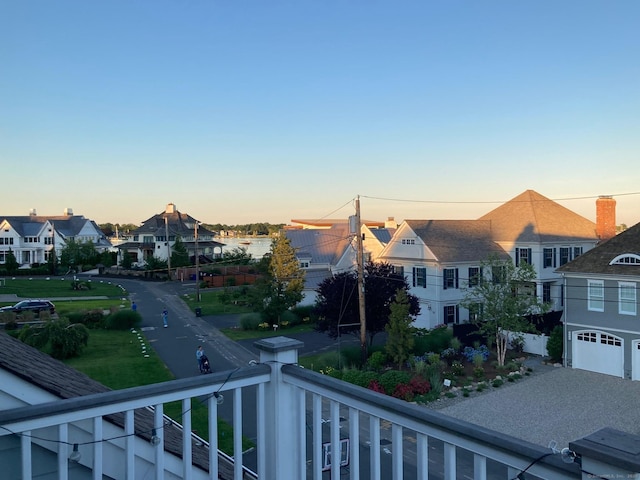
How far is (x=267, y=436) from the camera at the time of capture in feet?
10.8

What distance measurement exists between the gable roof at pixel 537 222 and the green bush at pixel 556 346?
9.26 metres

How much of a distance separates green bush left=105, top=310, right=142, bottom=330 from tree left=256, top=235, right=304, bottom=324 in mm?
7203

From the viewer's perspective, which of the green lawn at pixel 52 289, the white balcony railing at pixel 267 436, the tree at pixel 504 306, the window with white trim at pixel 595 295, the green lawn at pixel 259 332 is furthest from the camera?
the green lawn at pixel 52 289

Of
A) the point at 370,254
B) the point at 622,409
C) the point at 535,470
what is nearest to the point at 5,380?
the point at 535,470

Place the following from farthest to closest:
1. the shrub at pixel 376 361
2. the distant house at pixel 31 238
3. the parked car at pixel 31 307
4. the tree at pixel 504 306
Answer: the distant house at pixel 31 238 → the parked car at pixel 31 307 → the tree at pixel 504 306 → the shrub at pixel 376 361

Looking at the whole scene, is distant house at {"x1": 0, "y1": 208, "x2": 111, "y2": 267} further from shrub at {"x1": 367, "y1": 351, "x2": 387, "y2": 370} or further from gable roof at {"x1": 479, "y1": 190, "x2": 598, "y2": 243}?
shrub at {"x1": 367, "y1": 351, "x2": 387, "y2": 370}

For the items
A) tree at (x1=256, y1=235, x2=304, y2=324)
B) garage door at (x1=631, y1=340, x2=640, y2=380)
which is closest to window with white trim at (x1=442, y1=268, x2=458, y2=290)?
tree at (x1=256, y1=235, x2=304, y2=324)

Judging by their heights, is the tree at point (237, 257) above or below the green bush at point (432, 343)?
above

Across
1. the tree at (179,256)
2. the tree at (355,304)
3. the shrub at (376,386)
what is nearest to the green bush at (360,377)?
the shrub at (376,386)

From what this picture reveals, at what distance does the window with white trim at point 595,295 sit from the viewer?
2058cm

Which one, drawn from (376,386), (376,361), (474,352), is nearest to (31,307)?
(376,361)

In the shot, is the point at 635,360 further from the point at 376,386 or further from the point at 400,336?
the point at 376,386

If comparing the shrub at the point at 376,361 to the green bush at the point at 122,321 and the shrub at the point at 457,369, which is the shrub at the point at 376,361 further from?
the green bush at the point at 122,321

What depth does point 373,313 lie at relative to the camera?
75.4 ft
